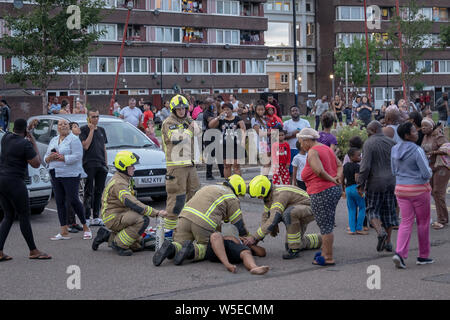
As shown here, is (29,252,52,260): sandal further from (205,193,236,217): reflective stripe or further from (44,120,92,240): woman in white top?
(205,193,236,217): reflective stripe

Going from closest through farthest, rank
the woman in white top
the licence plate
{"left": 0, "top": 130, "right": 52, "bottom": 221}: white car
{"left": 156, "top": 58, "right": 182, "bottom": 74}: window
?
1. the woman in white top
2. {"left": 0, "top": 130, "right": 52, "bottom": 221}: white car
3. the licence plate
4. {"left": 156, "top": 58, "right": 182, "bottom": 74}: window

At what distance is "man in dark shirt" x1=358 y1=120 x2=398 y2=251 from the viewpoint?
31.4 ft

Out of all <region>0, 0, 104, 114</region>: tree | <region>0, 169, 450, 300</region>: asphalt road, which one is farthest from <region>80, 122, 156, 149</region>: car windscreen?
<region>0, 0, 104, 114</region>: tree

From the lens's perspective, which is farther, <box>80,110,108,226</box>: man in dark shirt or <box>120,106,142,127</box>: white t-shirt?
<box>120,106,142,127</box>: white t-shirt

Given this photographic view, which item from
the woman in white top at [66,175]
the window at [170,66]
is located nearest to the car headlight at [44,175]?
the woman in white top at [66,175]

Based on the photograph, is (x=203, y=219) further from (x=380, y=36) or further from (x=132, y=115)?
(x=380, y=36)

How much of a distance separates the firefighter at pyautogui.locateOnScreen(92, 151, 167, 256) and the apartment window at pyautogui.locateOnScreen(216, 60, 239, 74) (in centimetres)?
6517

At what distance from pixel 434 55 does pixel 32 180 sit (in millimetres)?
81282

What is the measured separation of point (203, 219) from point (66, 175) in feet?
10.9

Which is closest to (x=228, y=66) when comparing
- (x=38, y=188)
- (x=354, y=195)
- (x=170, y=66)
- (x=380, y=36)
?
(x=170, y=66)

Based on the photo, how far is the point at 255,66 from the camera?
254ft

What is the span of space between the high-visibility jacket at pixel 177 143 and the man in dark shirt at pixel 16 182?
2041 mm

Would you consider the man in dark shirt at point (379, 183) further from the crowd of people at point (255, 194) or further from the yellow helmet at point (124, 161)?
the yellow helmet at point (124, 161)
